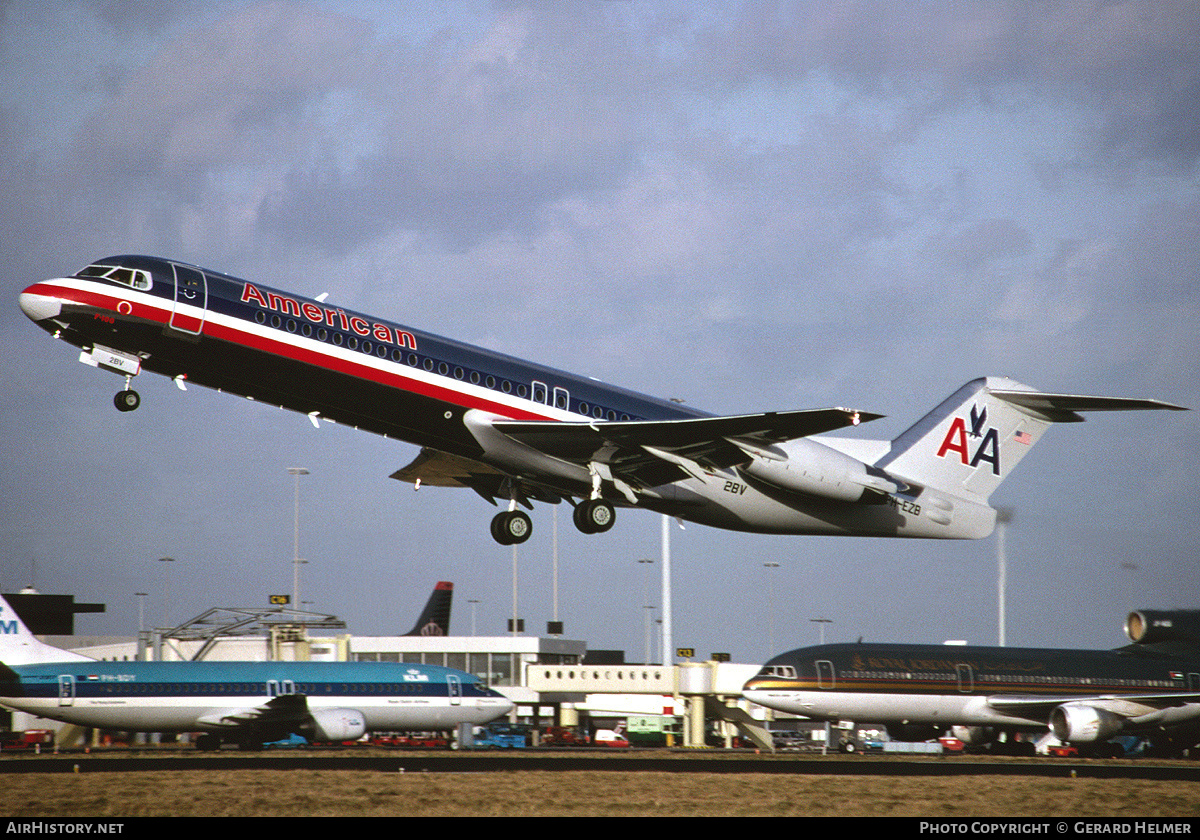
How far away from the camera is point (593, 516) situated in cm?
3055

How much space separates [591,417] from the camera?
3034cm

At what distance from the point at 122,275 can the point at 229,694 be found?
22359 millimetres

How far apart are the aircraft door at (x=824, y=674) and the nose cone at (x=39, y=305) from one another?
30.2 m

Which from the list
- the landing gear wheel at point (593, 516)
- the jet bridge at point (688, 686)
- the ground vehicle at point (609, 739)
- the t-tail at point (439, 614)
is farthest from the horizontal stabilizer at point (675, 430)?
the t-tail at point (439, 614)

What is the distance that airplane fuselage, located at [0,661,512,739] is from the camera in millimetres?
41812

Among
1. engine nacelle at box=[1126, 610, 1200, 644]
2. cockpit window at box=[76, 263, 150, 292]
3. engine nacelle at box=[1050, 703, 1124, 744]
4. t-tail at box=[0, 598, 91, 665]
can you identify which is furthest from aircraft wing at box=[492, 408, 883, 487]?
engine nacelle at box=[1126, 610, 1200, 644]

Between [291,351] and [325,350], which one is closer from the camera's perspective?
[291,351]

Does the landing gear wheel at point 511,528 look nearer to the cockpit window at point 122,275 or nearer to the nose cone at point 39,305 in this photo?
the cockpit window at point 122,275

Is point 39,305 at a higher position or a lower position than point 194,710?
higher

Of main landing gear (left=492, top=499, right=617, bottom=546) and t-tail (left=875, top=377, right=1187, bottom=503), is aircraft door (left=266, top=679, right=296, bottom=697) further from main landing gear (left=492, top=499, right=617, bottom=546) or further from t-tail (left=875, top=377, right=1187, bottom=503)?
t-tail (left=875, top=377, right=1187, bottom=503)

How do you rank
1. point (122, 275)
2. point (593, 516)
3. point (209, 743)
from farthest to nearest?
point (209, 743), point (593, 516), point (122, 275)

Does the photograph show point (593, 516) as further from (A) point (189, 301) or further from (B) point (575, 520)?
(A) point (189, 301)

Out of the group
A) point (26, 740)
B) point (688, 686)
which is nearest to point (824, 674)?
point (688, 686)

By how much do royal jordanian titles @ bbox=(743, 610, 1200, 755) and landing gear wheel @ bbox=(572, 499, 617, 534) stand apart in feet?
56.9
